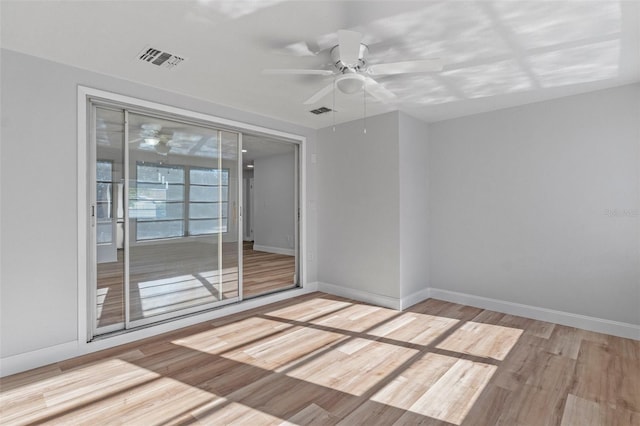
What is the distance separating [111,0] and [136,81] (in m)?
1.30

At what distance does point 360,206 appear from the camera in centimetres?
434

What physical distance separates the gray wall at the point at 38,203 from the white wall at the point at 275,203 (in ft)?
16.9

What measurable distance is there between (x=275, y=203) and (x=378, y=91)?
5375mm

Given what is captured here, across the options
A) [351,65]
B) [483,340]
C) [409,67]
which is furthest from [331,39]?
[483,340]

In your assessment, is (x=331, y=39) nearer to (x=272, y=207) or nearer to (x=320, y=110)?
(x=320, y=110)

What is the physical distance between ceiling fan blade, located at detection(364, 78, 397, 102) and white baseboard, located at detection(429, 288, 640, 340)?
8.75ft

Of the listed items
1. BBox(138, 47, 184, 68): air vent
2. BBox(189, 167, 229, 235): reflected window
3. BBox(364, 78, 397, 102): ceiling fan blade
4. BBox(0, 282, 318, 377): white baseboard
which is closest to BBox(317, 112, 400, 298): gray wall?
BBox(364, 78, 397, 102): ceiling fan blade

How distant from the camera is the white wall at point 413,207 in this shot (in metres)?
4.00

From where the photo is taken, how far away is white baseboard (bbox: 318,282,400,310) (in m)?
3.98

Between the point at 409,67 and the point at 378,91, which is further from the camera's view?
the point at 378,91

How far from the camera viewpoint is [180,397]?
7.04 ft

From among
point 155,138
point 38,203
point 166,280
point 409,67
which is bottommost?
point 166,280

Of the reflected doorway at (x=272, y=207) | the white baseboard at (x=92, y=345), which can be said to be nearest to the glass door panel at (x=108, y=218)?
the white baseboard at (x=92, y=345)

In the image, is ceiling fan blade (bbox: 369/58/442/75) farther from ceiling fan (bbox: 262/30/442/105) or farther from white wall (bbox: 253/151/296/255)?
white wall (bbox: 253/151/296/255)
